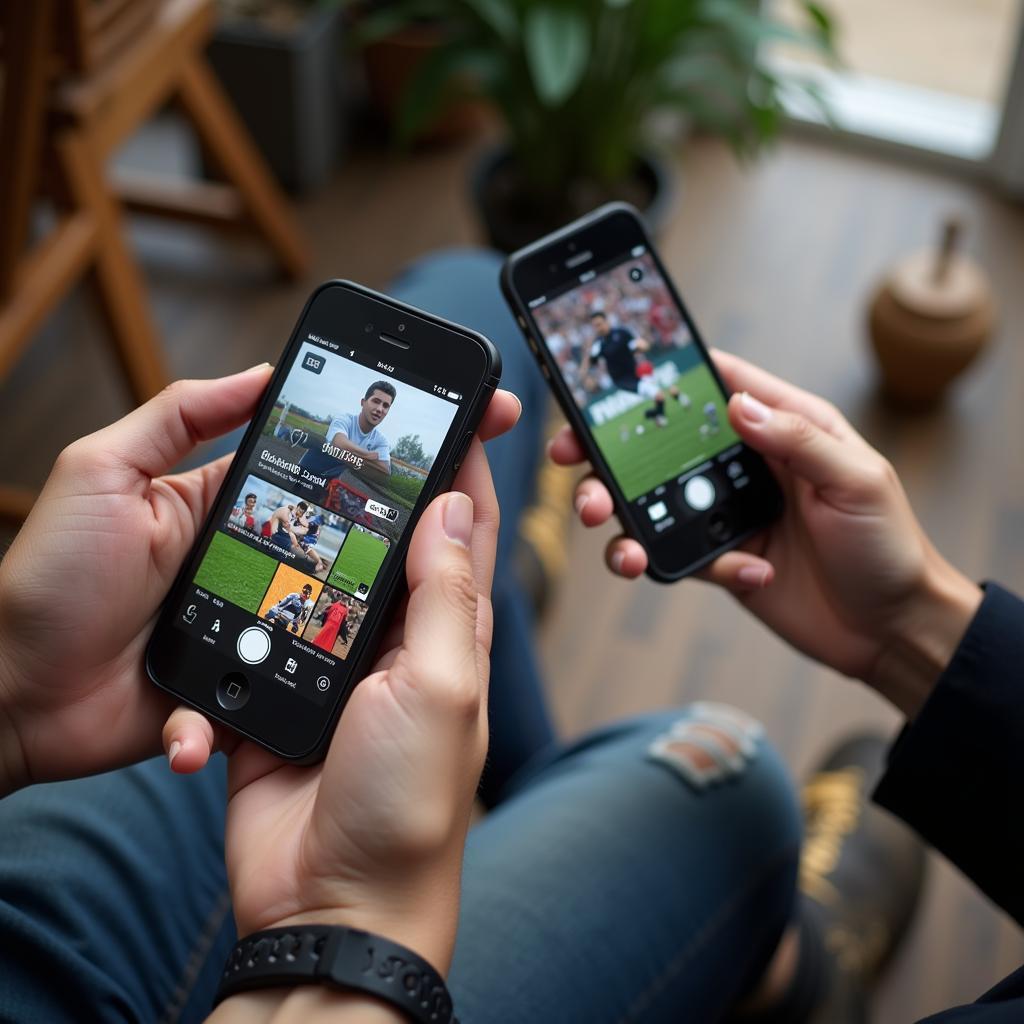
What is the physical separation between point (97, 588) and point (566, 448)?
0.35 metres

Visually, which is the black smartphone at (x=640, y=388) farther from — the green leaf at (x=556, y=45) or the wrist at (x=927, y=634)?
the green leaf at (x=556, y=45)

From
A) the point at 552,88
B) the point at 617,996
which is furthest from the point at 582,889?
the point at 552,88

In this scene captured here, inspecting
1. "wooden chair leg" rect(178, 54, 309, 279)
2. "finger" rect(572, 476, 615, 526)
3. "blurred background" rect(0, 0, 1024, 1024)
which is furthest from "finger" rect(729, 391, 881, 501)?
"wooden chair leg" rect(178, 54, 309, 279)

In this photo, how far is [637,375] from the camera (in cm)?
85

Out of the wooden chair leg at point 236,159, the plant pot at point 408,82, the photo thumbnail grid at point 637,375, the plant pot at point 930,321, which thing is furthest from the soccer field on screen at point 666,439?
the plant pot at point 408,82

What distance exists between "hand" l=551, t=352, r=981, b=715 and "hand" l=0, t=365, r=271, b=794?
11.2 inches

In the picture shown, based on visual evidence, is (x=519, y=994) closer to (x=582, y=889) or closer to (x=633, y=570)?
(x=582, y=889)

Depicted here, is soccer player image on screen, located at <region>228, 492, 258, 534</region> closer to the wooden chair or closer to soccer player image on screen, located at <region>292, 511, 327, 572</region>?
soccer player image on screen, located at <region>292, 511, 327, 572</region>

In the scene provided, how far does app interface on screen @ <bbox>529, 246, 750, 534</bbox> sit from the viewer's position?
0.83 m

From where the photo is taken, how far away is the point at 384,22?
1.55 m

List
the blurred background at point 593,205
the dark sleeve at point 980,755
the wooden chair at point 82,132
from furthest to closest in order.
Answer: the blurred background at point 593,205 < the wooden chair at point 82,132 < the dark sleeve at point 980,755

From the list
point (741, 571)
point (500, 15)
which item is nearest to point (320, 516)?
point (741, 571)

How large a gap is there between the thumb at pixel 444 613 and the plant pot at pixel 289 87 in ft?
4.91

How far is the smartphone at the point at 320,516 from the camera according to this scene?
0.66 meters
